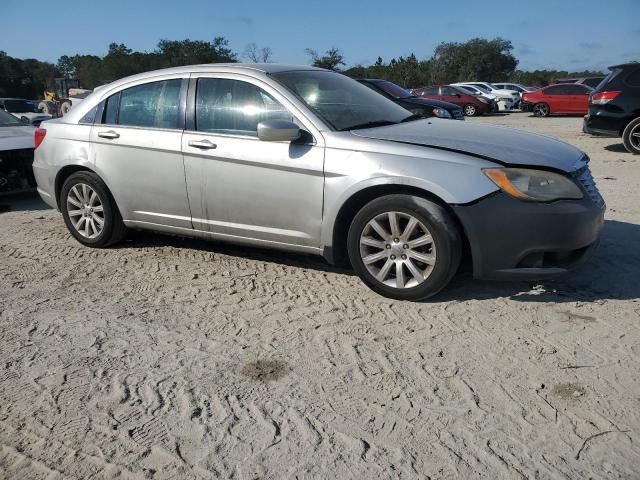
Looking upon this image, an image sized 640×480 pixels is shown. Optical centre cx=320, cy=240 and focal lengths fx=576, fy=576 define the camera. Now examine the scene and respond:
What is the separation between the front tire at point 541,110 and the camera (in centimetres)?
2529

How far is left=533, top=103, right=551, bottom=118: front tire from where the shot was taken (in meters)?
25.3

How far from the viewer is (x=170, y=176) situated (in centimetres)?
472

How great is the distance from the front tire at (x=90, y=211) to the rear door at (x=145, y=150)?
0.14 metres

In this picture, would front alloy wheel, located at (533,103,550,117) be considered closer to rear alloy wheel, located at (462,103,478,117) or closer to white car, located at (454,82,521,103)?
rear alloy wheel, located at (462,103,478,117)

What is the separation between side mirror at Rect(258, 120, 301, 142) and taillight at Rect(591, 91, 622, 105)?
8.78 meters

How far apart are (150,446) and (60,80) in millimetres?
32895

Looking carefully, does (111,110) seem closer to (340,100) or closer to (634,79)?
(340,100)

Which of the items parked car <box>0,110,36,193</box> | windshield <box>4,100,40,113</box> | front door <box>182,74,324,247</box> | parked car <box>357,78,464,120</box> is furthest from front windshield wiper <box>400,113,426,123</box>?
windshield <box>4,100,40,113</box>

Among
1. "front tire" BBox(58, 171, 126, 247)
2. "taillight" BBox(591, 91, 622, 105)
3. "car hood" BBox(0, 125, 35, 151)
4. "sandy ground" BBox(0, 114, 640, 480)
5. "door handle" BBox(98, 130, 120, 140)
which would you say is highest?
"taillight" BBox(591, 91, 622, 105)

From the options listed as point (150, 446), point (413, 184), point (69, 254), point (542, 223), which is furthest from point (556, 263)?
point (69, 254)

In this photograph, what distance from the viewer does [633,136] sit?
34.9ft

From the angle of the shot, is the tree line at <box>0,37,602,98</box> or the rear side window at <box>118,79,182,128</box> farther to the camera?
the tree line at <box>0,37,602,98</box>

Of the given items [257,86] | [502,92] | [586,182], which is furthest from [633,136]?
[502,92]

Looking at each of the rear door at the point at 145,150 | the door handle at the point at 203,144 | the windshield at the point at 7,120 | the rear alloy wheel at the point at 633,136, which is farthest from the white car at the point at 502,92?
the door handle at the point at 203,144
